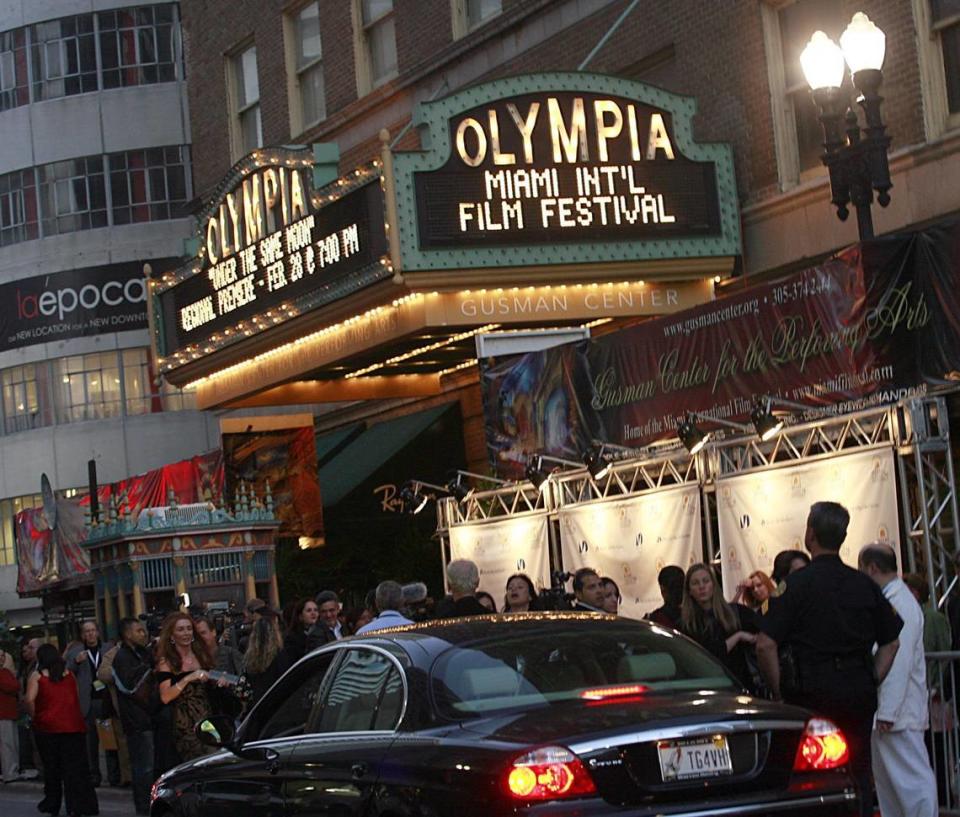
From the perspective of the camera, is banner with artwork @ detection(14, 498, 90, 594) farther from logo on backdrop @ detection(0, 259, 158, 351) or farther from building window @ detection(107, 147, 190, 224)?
building window @ detection(107, 147, 190, 224)

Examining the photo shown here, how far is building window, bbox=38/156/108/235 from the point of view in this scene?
4897cm

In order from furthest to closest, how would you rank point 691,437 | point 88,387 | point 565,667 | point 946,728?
point 88,387 → point 691,437 → point 946,728 → point 565,667

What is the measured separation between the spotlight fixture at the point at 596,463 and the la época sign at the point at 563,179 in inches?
139

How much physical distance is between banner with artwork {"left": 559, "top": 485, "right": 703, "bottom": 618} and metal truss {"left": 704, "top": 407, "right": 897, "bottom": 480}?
448 millimetres

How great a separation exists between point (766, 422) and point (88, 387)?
3471 centimetres

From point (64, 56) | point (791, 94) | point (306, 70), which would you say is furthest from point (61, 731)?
point (64, 56)

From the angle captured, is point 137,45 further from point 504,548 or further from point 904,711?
point 904,711

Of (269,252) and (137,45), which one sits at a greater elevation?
(137,45)

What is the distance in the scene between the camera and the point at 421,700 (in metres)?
8.18

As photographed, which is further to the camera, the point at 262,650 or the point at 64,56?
the point at 64,56

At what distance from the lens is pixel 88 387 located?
160 feet

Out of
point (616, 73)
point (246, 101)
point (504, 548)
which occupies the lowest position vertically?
point (504, 548)

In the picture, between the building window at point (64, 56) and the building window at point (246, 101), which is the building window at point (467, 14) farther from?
the building window at point (64, 56)

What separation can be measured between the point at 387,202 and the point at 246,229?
4809 millimetres
